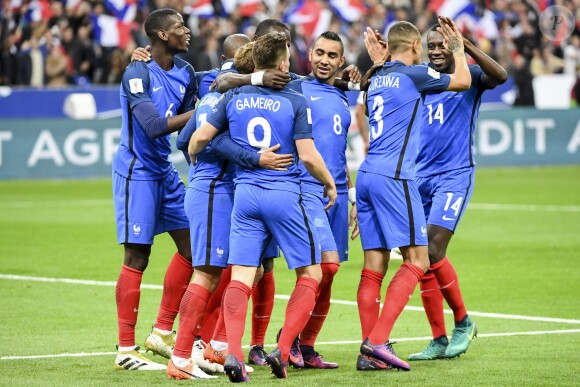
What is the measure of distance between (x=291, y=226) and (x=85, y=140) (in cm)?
1760

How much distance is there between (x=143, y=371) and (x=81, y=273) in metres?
5.52

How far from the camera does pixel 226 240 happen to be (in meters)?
8.43

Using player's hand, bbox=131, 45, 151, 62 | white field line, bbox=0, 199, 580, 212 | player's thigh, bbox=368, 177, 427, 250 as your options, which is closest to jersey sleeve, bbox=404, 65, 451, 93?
player's thigh, bbox=368, 177, 427, 250

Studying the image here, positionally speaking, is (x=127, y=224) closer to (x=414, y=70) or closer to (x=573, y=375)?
(x=414, y=70)

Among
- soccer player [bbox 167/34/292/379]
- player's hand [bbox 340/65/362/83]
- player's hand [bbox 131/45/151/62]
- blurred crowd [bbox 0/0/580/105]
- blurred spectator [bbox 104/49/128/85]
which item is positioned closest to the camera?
soccer player [bbox 167/34/292/379]

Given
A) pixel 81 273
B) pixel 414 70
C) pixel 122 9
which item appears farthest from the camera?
pixel 122 9

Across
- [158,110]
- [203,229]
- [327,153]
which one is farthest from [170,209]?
[327,153]

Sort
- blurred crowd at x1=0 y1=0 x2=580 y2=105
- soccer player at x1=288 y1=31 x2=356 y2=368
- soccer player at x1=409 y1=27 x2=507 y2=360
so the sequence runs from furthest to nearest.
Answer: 1. blurred crowd at x1=0 y1=0 x2=580 y2=105
2. soccer player at x1=409 y1=27 x2=507 y2=360
3. soccer player at x1=288 y1=31 x2=356 y2=368

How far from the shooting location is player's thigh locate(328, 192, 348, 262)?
914cm

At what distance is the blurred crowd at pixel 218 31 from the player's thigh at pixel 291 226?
66.7 feet

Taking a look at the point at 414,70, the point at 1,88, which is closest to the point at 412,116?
the point at 414,70

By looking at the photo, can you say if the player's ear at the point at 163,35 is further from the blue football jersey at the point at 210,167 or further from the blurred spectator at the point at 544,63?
the blurred spectator at the point at 544,63

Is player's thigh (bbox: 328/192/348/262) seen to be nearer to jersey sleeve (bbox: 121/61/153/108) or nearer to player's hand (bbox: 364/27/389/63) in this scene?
player's hand (bbox: 364/27/389/63)

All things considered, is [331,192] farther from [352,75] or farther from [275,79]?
[352,75]
